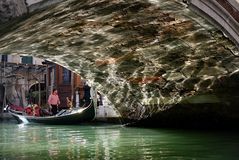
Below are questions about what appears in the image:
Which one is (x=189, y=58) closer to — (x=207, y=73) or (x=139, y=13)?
(x=207, y=73)

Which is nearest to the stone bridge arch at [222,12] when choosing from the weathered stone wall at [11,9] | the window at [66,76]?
the weathered stone wall at [11,9]

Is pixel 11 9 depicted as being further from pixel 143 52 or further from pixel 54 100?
pixel 54 100

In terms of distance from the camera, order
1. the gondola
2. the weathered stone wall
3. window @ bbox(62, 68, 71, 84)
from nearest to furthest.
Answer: the weathered stone wall, the gondola, window @ bbox(62, 68, 71, 84)

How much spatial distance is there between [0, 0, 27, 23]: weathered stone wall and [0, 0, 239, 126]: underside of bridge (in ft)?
0.71

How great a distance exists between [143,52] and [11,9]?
3.09 metres

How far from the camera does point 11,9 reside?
101 inches

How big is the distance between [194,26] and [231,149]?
1553 mm

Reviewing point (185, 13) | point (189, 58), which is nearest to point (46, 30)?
point (185, 13)

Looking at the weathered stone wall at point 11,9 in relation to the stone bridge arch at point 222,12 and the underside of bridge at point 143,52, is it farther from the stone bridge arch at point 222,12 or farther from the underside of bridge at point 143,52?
the stone bridge arch at point 222,12

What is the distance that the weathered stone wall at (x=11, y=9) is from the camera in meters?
2.53

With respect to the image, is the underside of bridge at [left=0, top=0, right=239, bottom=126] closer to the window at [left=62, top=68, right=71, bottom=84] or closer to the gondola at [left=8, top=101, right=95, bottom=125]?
the gondola at [left=8, top=101, right=95, bottom=125]

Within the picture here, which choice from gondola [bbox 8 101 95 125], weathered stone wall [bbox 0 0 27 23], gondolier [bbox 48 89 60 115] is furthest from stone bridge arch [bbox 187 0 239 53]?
gondolier [bbox 48 89 60 115]

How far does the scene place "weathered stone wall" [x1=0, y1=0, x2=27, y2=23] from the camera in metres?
2.53

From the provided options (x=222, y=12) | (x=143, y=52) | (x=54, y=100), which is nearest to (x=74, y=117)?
(x=54, y=100)
